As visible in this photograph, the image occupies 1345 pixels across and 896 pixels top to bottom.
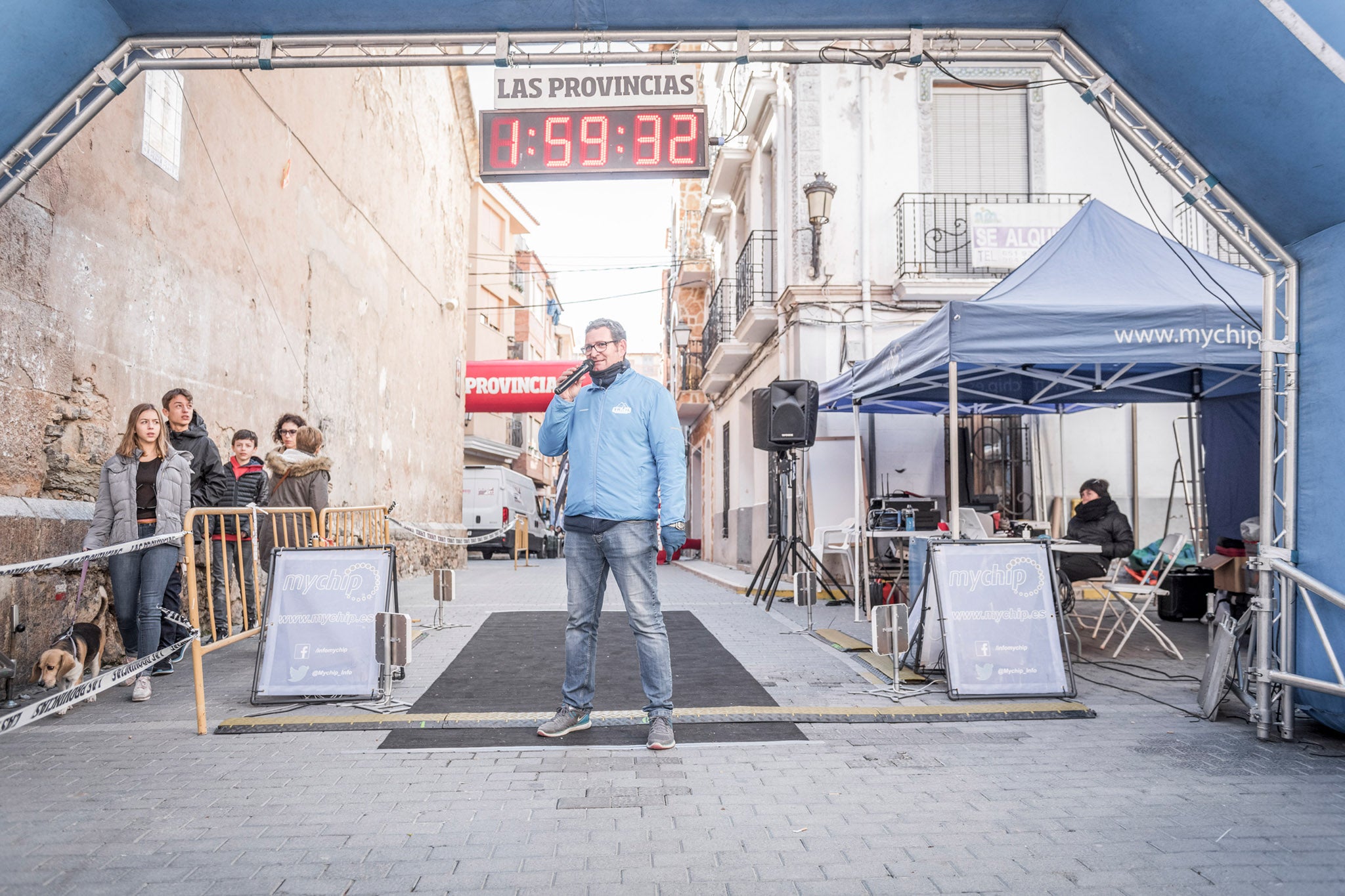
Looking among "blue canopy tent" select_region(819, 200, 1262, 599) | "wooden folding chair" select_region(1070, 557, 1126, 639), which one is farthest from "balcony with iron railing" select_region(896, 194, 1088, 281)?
"wooden folding chair" select_region(1070, 557, 1126, 639)

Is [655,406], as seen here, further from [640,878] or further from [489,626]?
[489,626]

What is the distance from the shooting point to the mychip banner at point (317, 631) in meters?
5.30

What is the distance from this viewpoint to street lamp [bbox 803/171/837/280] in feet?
40.5

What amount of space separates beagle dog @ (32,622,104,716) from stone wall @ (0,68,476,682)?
0.37 metres

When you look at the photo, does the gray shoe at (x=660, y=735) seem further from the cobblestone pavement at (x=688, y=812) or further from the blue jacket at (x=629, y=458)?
the blue jacket at (x=629, y=458)

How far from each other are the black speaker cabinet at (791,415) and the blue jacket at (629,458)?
211 inches

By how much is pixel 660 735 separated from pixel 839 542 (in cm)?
809

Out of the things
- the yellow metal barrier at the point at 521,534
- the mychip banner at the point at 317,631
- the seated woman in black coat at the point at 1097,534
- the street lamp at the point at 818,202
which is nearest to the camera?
the mychip banner at the point at 317,631

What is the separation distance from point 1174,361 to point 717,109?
1688 centimetres

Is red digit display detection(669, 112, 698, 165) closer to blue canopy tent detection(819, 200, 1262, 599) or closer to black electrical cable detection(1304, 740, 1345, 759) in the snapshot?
blue canopy tent detection(819, 200, 1262, 599)

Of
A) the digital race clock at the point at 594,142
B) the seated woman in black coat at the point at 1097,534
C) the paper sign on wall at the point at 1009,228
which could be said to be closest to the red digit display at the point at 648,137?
the digital race clock at the point at 594,142

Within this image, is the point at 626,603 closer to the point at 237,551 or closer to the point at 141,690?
the point at 141,690

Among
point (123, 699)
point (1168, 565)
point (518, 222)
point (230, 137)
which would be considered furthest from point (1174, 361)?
point (518, 222)

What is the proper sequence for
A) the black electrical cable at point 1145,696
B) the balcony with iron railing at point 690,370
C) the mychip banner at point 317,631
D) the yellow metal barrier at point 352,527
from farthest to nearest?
the balcony with iron railing at point 690,370, the yellow metal barrier at point 352,527, the mychip banner at point 317,631, the black electrical cable at point 1145,696
